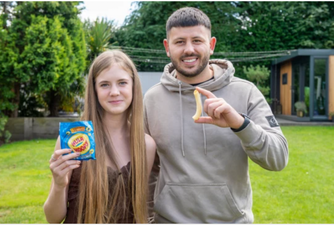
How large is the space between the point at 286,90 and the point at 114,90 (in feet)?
63.3

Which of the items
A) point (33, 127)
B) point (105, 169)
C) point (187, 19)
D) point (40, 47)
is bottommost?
point (33, 127)

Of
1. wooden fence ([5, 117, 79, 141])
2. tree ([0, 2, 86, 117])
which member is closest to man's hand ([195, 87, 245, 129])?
tree ([0, 2, 86, 117])

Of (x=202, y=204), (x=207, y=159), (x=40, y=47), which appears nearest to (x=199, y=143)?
(x=207, y=159)

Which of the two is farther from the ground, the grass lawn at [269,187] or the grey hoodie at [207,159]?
the grey hoodie at [207,159]

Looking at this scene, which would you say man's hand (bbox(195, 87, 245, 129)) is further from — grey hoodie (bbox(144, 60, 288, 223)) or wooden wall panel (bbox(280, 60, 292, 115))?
wooden wall panel (bbox(280, 60, 292, 115))

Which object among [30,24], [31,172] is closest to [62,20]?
[30,24]

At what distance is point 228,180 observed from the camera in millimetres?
2229

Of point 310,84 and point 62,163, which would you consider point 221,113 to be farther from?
point 310,84

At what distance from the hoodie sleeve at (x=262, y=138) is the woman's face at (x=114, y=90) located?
72cm

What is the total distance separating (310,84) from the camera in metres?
16.3

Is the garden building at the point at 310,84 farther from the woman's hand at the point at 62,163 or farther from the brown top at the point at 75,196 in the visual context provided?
the woman's hand at the point at 62,163

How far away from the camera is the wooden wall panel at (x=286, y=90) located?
63.7ft

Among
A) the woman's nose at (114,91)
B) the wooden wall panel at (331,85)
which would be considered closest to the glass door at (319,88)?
the wooden wall panel at (331,85)

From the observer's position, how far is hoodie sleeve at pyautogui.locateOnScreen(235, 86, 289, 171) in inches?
78.2
